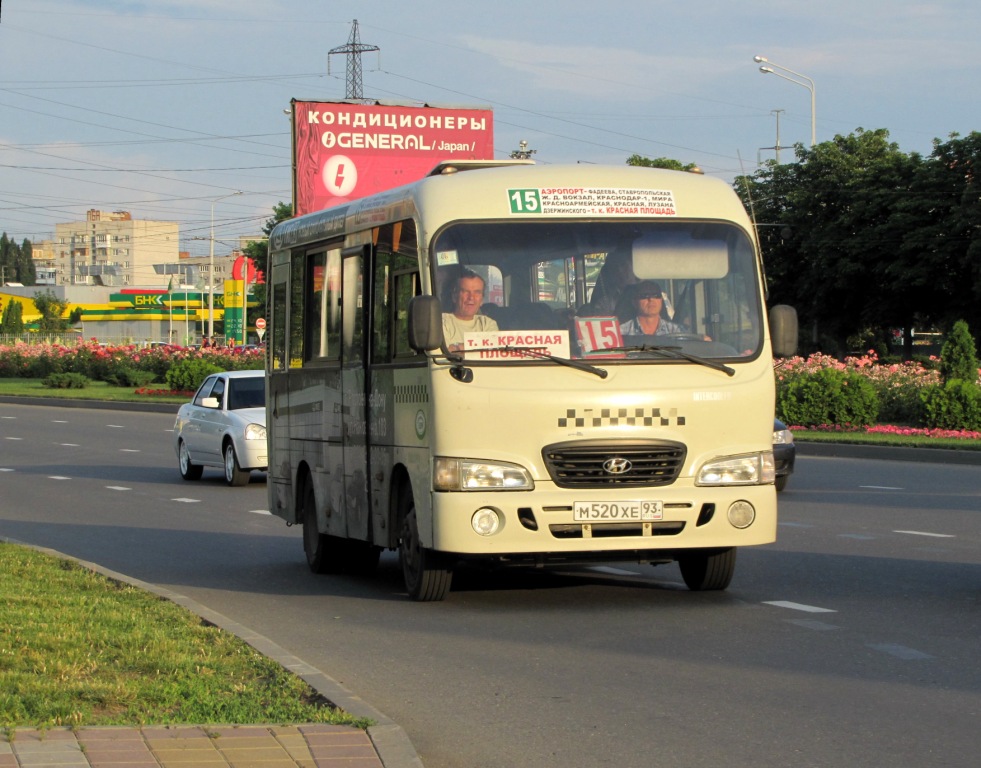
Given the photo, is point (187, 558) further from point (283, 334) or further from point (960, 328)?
point (960, 328)

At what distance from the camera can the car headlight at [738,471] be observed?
32.5ft

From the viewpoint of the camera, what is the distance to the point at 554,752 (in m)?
6.29

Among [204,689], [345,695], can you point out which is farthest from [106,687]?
[345,695]

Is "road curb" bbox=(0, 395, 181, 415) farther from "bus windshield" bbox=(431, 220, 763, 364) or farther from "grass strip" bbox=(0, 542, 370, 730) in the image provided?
"grass strip" bbox=(0, 542, 370, 730)

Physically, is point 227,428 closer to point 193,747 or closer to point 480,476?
point 480,476

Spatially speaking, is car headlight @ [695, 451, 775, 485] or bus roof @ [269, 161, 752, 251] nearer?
car headlight @ [695, 451, 775, 485]

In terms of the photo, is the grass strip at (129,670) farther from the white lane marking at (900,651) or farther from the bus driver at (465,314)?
the white lane marking at (900,651)

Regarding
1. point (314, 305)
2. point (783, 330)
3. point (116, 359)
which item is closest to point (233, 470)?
point (314, 305)

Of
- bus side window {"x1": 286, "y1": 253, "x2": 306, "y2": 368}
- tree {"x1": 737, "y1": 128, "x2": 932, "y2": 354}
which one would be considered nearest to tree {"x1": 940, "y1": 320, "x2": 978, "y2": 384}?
bus side window {"x1": 286, "y1": 253, "x2": 306, "y2": 368}

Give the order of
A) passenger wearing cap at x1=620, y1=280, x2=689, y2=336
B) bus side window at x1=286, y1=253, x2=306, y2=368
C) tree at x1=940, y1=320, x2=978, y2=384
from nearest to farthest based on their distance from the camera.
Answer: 1. passenger wearing cap at x1=620, y1=280, x2=689, y2=336
2. bus side window at x1=286, y1=253, x2=306, y2=368
3. tree at x1=940, y1=320, x2=978, y2=384

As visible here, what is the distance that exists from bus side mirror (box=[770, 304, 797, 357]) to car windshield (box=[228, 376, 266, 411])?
13.0m

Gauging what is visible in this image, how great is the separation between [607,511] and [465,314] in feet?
4.80

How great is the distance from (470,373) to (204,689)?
11.0ft

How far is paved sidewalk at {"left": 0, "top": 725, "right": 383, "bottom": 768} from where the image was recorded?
5.63 m
